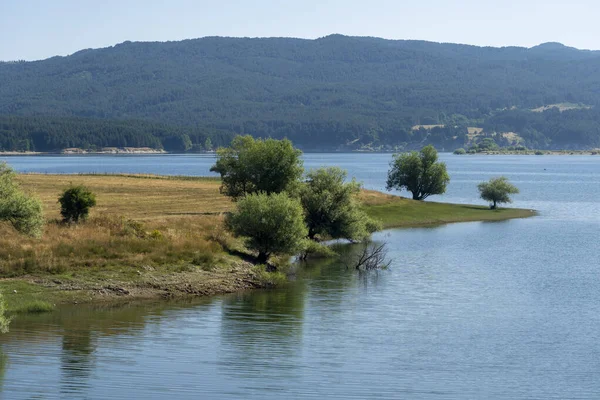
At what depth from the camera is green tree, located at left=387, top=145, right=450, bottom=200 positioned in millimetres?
111000

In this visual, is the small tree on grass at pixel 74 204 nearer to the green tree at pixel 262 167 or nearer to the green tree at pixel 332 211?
the green tree at pixel 262 167

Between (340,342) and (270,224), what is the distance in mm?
16222

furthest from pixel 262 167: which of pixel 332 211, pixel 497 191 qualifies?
pixel 497 191

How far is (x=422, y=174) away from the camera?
367 feet

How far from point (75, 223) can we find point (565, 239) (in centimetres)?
4210

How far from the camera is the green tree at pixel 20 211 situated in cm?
4997

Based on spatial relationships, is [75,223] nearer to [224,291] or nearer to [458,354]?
[224,291]

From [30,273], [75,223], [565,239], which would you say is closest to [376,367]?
[30,273]

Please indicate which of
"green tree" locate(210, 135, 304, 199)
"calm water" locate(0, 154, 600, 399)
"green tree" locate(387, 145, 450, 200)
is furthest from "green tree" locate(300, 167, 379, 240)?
"green tree" locate(387, 145, 450, 200)

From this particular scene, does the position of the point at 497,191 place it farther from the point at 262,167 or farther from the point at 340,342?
the point at 340,342

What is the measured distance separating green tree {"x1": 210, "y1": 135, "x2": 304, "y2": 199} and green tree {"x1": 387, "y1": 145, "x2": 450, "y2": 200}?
1678 inches

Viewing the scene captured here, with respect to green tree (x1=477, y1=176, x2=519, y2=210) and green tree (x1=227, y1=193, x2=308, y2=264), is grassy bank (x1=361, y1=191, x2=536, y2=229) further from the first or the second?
green tree (x1=227, y1=193, x2=308, y2=264)

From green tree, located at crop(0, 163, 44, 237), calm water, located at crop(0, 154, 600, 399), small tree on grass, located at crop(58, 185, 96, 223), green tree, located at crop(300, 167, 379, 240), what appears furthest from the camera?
green tree, located at crop(300, 167, 379, 240)

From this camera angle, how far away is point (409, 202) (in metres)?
103
